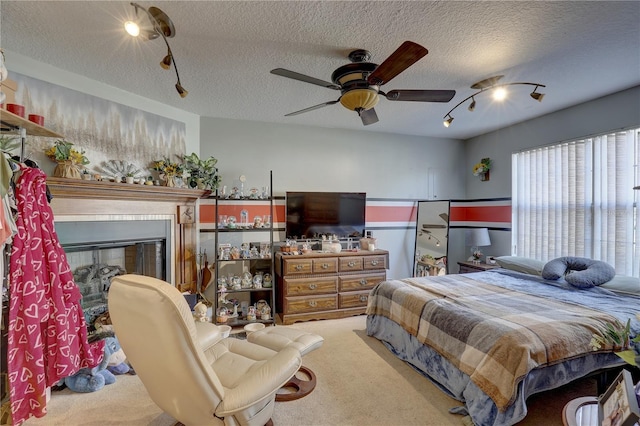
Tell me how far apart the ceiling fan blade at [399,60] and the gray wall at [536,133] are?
2.96 metres


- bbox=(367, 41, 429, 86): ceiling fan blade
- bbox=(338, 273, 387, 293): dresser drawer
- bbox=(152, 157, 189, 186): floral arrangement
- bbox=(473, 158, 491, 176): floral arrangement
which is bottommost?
bbox=(338, 273, 387, 293): dresser drawer

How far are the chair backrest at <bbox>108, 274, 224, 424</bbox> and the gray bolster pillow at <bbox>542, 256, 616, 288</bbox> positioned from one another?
3.27m

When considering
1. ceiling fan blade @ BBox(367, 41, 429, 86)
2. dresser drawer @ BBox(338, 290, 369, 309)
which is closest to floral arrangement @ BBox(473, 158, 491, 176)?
dresser drawer @ BBox(338, 290, 369, 309)

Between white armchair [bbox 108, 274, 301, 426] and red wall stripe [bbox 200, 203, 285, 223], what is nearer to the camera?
white armchair [bbox 108, 274, 301, 426]

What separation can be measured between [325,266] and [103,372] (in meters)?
2.36

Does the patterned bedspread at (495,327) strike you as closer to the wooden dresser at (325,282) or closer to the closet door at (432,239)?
the wooden dresser at (325,282)

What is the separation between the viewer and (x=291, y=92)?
301 centimetres

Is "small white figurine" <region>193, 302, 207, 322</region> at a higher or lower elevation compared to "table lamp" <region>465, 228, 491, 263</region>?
lower

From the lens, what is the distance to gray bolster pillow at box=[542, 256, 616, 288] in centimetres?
272

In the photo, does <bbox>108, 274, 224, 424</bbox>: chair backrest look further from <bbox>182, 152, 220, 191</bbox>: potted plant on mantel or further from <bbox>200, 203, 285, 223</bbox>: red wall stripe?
<bbox>200, 203, 285, 223</bbox>: red wall stripe

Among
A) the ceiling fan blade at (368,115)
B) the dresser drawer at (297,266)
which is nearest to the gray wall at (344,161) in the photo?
the dresser drawer at (297,266)

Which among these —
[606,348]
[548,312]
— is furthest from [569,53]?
[606,348]

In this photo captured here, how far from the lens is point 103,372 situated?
7.48 ft

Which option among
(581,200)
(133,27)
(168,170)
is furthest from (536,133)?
(168,170)
